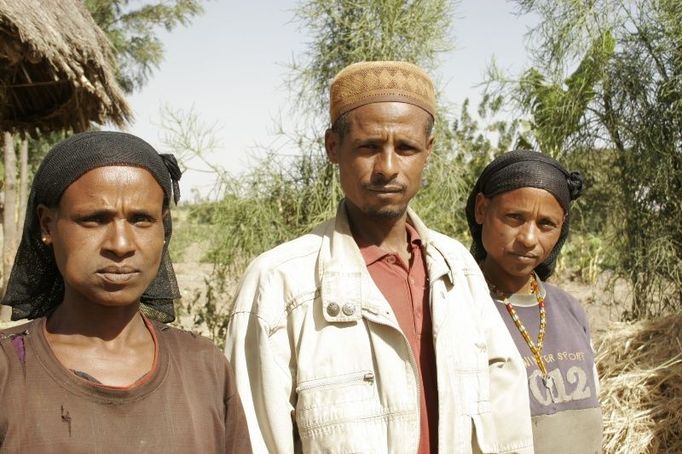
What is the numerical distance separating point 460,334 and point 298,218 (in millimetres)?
3446

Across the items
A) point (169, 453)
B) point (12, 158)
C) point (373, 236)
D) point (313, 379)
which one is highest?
point (12, 158)

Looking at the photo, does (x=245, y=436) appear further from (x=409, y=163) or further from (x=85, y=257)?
(x=409, y=163)

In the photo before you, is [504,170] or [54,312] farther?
[504,170]

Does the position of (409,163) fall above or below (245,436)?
above

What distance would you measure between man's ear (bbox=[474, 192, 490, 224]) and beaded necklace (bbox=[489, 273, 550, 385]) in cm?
25

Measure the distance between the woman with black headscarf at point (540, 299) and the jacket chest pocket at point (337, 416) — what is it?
723 mm

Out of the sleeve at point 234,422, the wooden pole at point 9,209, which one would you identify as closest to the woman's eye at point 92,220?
the sleeve at point 234,422

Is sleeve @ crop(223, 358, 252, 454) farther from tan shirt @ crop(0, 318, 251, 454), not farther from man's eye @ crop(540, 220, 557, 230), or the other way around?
→ man's eye @ crop(540, 220, 557, 230)

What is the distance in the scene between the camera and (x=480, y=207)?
2662mm

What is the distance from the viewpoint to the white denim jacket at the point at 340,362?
1.84 m

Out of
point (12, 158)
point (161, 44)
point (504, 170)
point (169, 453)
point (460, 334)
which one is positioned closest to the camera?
point (169, 453)

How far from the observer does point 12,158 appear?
9438mm

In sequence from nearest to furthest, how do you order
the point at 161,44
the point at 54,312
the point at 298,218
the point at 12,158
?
the point at 54,312, the point at 298,218, the point at 12,158, the point at 161,44

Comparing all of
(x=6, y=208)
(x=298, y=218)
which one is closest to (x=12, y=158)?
(x=6, y=208)
